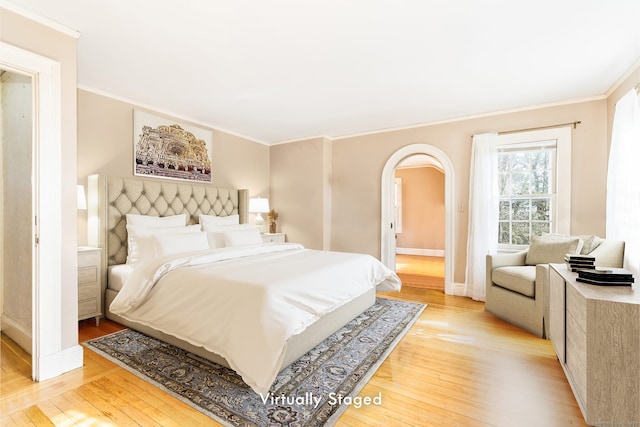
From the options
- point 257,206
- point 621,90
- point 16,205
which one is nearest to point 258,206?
point 257,206

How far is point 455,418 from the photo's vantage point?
1.63 metres

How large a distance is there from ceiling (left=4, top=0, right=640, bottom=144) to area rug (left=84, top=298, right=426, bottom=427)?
2.42 meters

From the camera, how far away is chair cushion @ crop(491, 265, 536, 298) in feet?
9.23

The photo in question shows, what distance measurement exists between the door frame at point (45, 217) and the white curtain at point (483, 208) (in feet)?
14.0

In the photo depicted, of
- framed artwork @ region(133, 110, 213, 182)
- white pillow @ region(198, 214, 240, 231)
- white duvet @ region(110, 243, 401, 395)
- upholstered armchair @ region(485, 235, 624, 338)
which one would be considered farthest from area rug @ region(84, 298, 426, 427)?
framed artwork @ region(133, 110, 213, 182)

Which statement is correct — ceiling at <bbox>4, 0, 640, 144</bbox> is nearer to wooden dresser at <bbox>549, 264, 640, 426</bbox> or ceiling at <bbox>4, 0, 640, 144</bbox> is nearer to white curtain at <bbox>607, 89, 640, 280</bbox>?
white curtain at <bbox>607, 89, 640, 280</bbox>

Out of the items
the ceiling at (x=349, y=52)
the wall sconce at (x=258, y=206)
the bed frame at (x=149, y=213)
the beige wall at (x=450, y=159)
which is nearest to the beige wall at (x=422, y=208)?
the beige wall at (x=450, y=159)

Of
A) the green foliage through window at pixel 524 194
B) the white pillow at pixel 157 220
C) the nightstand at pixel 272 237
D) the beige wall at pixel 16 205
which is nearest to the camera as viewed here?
the beige wall at pixel 16 205

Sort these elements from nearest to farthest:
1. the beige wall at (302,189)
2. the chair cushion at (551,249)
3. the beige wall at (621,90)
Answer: the beige wall at (621,90) → the chair cushion at (551,249) → the beige wall at (302,189)

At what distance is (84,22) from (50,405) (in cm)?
246

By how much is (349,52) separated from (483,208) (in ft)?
8.72

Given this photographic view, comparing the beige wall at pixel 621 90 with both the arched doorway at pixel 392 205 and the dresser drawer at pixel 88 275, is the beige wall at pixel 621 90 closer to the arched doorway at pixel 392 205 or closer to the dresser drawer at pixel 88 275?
the arched doorway at pixel 392 205

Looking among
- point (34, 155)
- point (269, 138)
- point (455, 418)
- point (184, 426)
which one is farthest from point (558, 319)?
Answer: point (269, 138)

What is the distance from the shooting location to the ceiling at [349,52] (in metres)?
1.97
